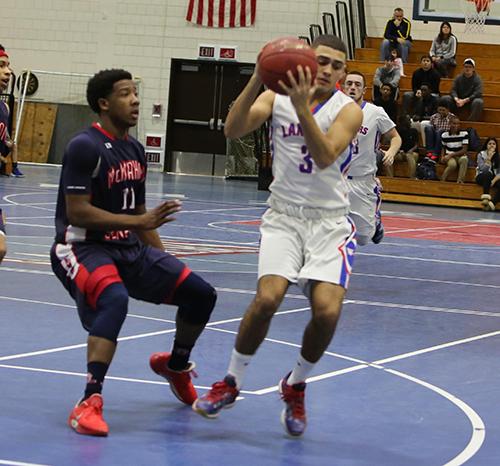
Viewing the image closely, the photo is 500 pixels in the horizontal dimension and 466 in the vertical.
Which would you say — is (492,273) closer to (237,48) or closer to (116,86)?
(116,86)

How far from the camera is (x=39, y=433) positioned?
5035mm

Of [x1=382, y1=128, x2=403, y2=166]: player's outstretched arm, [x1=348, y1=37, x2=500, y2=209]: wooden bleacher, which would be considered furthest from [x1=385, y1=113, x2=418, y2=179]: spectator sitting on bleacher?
[x1=382, y1=128, x2=403, y2=166]: player's outstretched arm

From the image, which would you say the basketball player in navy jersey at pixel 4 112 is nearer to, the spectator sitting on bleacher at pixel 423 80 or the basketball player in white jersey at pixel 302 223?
the basketball player in white jersey at pixel 302 223

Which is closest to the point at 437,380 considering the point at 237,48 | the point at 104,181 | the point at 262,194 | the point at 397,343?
the point at 397,343

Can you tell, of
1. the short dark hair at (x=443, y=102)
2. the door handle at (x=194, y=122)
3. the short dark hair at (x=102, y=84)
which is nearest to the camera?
the short dark hair at (x=102, y=84)

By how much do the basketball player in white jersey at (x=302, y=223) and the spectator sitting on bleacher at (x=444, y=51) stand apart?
20.6 meters

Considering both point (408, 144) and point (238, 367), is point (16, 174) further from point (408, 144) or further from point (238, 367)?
point (238, 367)

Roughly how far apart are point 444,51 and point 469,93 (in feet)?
5.08

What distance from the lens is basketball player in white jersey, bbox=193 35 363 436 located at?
209 inches

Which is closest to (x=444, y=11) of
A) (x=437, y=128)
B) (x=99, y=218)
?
(x=437, y=128)

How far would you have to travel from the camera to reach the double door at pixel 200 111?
99.0 ft

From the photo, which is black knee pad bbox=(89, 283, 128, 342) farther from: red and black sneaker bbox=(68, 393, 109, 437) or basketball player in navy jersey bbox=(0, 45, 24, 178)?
basketball player in navy jersey bbox=(0, 45, 24, 178)

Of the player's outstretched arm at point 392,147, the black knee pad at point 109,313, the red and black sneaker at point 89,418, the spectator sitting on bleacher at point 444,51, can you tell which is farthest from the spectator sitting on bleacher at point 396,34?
the red and black sneaker at point 89,418

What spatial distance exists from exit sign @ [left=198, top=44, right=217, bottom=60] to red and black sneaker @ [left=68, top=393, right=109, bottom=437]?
25.3m
